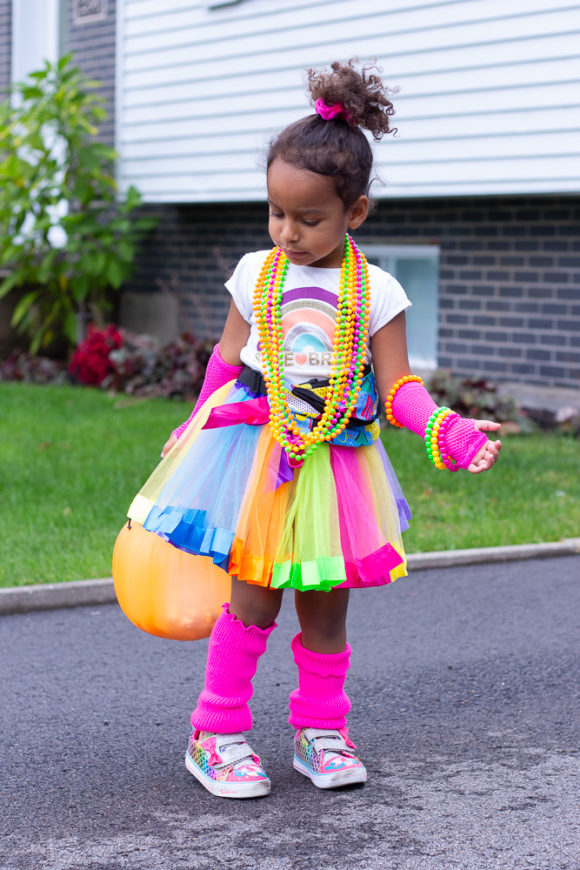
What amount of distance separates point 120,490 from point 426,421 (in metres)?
3.70

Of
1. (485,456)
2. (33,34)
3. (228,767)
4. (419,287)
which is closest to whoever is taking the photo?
(485,456)

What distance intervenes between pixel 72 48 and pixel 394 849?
1137 cm

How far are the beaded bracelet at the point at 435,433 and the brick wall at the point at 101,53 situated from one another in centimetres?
971

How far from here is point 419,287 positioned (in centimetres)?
956

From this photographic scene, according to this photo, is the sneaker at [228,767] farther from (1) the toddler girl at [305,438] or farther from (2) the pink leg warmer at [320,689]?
(2) the pink leg warmer at [320,689]

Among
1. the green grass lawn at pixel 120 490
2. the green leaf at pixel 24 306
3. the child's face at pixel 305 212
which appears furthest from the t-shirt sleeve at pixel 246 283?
the green leaf at pixel 24 306

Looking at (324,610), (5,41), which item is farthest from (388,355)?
(5,41)

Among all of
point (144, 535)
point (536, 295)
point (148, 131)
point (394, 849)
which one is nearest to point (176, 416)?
point (536, 295)

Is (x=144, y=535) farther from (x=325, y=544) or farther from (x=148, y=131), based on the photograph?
(x=148, y=131)

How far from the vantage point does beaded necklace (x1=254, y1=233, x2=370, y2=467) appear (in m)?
2.63

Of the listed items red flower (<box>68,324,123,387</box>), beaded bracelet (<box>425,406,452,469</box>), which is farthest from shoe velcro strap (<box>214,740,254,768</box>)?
red flower (<box>68,324,123,387</box>)

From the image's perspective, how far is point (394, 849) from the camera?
2463mm

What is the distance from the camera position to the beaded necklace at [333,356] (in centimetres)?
263

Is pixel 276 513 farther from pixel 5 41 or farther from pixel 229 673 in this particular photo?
pixel 5 41
